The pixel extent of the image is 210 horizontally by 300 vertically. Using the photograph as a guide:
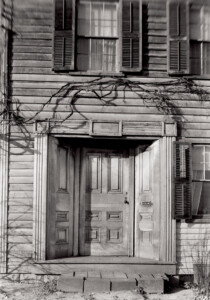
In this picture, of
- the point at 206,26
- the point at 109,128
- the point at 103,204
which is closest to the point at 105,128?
the point at 109,128

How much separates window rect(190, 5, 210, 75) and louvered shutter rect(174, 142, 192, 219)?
1.68 metres

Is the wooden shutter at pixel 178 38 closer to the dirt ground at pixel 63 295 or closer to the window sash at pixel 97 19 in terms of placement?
the window sash at pixel 97 19

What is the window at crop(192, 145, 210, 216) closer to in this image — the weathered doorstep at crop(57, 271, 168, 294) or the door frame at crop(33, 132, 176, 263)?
the door frame at crop(33, 132, 176, 263)

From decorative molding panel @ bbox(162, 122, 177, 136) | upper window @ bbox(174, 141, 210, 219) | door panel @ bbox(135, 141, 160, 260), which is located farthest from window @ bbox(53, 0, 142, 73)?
upper window @ bbox(174, 141, 210, 219)

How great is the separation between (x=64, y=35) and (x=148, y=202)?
11.8 ft

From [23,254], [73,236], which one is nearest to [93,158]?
[73,236]

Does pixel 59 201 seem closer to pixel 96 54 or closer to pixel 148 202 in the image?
pixel 148 202

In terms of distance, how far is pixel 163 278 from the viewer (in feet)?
24.9

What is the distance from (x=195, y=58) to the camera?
28.7 feet

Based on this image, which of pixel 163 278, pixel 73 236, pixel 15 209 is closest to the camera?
pixel 163 278

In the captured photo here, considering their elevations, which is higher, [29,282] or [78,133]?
[78,133]

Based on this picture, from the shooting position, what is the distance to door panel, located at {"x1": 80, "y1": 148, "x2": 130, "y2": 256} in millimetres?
8891

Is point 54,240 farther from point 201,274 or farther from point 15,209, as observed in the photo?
point 201,274

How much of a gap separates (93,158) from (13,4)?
11.1 feet
